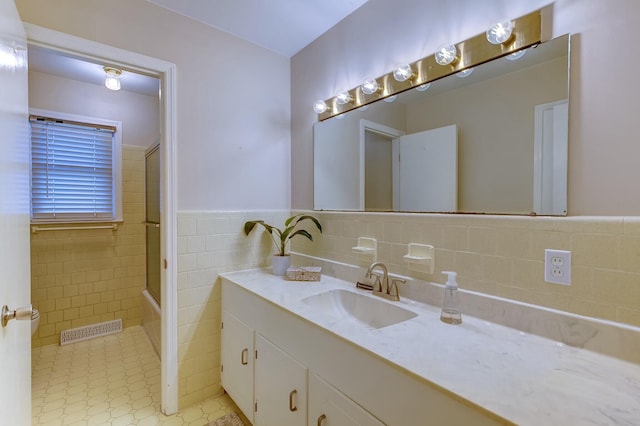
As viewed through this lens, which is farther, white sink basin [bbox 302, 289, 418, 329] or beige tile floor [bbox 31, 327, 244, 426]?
beige tile floor [bbox 31, 327, 244, 426]

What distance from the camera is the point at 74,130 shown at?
2631mm

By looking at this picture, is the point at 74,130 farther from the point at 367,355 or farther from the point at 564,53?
the point at 564,53

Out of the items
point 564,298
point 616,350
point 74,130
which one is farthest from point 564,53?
point 74,130

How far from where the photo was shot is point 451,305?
113cm

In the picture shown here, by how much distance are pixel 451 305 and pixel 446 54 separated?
3.35ft

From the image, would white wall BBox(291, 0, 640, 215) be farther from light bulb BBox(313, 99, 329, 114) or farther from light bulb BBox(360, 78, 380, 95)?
light bulb BBox(313, 99, 329, 114)

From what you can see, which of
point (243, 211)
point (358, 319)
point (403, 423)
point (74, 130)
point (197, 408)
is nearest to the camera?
point (403, 423)

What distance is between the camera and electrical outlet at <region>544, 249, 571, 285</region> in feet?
3.15

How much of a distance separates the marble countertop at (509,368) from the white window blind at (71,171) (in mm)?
2551

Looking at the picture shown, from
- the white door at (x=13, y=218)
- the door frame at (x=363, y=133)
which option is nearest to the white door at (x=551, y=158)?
the door frame at (x=363, y=133)

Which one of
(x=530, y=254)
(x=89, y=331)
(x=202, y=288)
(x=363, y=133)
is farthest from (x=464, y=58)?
(x=89, y=331)

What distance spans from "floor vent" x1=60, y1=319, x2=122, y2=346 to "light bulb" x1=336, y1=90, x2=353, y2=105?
2.85 m

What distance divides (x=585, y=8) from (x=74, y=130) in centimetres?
347

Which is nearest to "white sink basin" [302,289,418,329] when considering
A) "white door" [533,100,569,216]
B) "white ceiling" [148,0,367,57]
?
"white door" [533,100,569,216]
